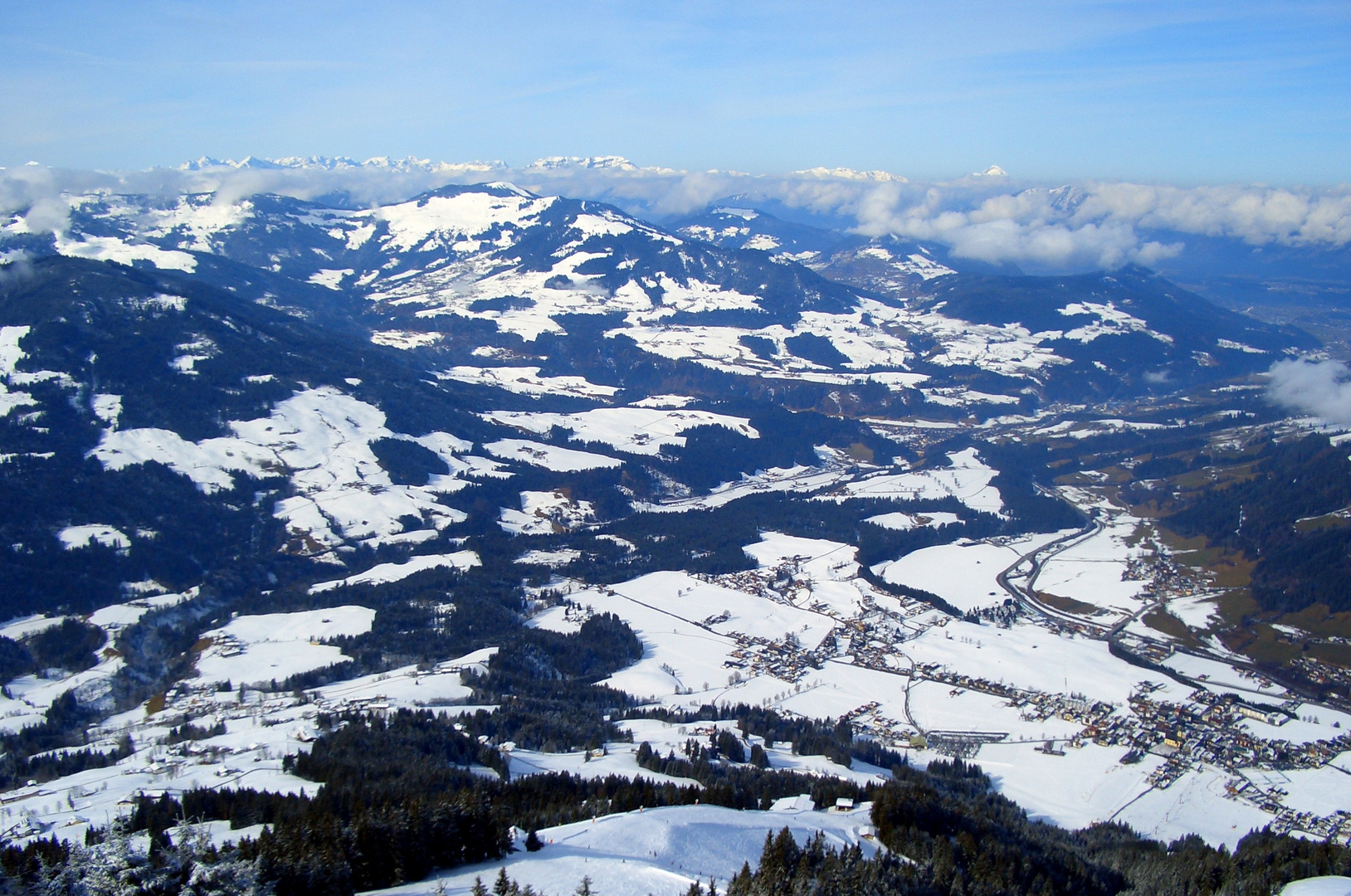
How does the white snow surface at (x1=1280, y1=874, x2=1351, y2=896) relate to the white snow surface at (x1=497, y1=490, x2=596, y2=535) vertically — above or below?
above

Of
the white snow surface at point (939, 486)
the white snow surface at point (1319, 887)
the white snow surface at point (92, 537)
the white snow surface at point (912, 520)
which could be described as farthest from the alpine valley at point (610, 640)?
the white snow surface at point (1319, 887)

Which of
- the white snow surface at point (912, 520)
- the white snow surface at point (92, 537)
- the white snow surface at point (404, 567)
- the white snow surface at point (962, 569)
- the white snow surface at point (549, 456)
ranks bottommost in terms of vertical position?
the white snow surface at point (962, 569)

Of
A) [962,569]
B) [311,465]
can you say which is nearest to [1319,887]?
[962,569]

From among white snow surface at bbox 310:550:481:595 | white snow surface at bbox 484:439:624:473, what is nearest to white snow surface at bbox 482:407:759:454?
white snow surface at bbox 484:439:624:473

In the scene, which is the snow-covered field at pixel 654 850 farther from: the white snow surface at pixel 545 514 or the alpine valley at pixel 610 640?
the white snow surface at pixel 545 514

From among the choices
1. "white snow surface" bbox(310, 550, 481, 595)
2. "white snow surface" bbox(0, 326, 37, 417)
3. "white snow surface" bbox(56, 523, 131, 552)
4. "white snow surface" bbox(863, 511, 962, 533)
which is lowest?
"white snow surface" bbox(863, 511, 962, 533)

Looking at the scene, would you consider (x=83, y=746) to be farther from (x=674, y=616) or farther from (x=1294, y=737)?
(x=1294, y=737)

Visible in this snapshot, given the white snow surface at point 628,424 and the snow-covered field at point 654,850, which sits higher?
the snow-covered field at point 654,850

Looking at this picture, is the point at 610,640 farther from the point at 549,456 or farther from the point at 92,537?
the point at 549,456

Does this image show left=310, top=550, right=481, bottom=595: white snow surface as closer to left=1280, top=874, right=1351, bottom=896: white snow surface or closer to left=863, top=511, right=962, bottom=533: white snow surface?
left=863, top=511, right=962, bottom=533: white snow surface
